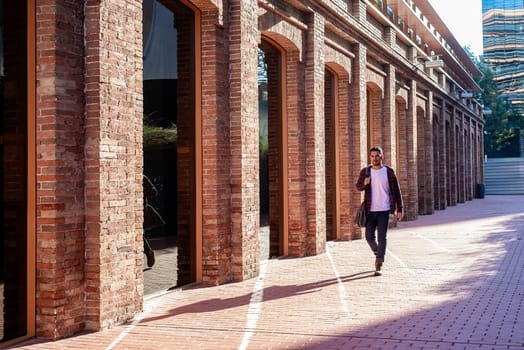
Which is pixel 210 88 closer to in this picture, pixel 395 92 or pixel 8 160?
pixel 8 160

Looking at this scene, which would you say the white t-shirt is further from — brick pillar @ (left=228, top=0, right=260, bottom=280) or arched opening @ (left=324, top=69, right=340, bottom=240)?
arched opening @ (left=324, top=69, right=340, bottom=240)

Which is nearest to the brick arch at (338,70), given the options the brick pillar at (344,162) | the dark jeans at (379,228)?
the brick pillar at (344,162)

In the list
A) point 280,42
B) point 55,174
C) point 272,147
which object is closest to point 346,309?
point 55,174

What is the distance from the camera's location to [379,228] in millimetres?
9422

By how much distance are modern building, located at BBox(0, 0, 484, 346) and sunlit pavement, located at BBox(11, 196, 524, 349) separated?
45 centimetres

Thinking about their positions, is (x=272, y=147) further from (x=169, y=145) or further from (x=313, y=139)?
(x=169, y=145)

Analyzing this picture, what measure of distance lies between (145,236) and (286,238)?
449cm

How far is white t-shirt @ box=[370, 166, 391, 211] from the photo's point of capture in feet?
30.8

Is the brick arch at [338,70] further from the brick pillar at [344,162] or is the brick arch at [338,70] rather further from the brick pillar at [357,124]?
the brick pillar at [357,124]

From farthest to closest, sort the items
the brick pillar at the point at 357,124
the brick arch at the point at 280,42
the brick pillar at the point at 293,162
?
the brick pillar at the point at 357,124 → the brick pillar at the point at 293,162 → the brick arch at the point at 280,42

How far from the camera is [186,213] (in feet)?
28.3

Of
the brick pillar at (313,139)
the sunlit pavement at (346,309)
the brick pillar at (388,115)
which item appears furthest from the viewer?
the brick pillar at (388,115)

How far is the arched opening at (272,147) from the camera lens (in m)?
11.3

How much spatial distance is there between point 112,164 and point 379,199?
4.37m
